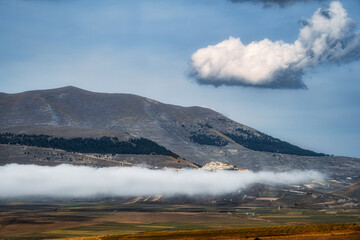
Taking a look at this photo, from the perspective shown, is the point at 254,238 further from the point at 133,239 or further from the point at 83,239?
the point at 83,239

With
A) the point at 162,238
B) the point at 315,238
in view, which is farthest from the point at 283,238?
the point at 162,238

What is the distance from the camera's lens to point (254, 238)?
18300 centimetres

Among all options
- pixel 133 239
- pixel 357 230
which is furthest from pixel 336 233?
pixel 133 239

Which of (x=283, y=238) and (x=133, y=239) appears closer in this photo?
(x=283, y=238)

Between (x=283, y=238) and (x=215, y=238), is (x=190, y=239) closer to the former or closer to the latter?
(x=215, y=238)

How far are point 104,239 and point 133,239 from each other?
10695 mm

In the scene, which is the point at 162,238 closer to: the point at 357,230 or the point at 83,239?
the point at 83,239

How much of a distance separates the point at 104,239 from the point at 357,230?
9380 centimetres

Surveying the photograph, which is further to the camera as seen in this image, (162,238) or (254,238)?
(162,238)

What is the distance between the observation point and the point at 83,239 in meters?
200

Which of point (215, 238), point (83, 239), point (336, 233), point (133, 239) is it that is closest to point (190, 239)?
point (215, 238)

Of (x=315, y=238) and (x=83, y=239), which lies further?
(x=83, y=239)

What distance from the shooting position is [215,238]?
639 feet

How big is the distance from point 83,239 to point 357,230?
102 metres
